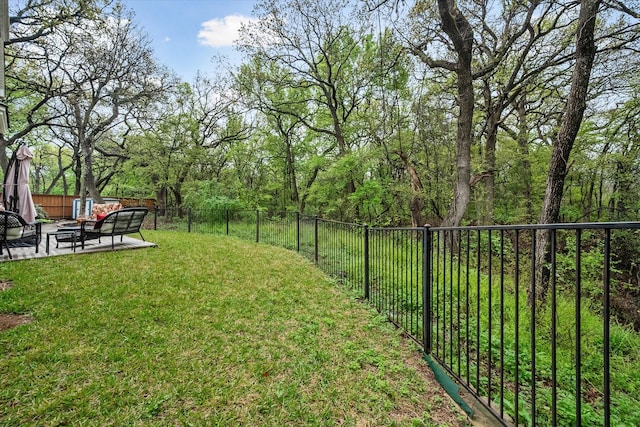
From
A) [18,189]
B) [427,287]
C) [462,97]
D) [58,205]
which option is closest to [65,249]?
[18,189]

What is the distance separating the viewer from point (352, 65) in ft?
41.6

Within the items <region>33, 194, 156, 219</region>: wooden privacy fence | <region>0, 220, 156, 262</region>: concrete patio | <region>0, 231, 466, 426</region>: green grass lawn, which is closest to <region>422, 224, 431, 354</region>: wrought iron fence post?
<region>0, 231, 466, 426</region>: green grass lawn

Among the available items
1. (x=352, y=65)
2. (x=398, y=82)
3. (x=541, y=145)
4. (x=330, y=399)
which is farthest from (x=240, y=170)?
(x=330, y=399)

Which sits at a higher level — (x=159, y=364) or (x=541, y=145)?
(x=541, y=145)

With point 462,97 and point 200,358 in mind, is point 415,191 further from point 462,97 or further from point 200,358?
point 200,358

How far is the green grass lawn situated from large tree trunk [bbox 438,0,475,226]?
15.0 feet

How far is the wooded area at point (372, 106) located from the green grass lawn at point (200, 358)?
441cm

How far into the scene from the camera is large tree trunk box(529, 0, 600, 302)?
178 inches

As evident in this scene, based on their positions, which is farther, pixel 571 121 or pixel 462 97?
pixel 462 97

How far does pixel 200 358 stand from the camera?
7.89ft

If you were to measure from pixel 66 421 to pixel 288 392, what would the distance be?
134 centimetres

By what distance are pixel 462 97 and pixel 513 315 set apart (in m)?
5.49

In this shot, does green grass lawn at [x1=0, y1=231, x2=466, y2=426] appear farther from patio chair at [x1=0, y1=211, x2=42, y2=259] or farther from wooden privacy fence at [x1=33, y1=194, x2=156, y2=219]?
wooden privacy fence at [x1=33, y1=194, x2=156, y2=219]

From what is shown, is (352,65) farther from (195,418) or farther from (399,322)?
(195,418)
